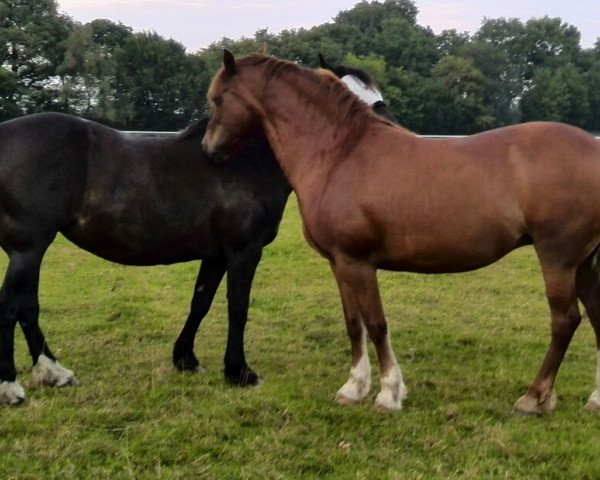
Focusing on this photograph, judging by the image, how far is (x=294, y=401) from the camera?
14.7ft

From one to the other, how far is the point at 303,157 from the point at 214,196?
0.72 m

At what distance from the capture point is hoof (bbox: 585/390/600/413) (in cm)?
444

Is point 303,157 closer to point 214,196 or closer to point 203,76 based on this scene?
point 214,196

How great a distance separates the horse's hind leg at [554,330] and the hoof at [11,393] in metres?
3.13

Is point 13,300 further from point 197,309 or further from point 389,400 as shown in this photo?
point 389,400

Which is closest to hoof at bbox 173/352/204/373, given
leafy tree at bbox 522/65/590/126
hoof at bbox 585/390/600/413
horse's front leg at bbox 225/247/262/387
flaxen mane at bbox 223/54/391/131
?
horse's front leg at bbox 225/247/262/387

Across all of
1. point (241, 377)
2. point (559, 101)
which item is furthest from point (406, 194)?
point (559, 101)

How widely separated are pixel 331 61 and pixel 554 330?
22232mm

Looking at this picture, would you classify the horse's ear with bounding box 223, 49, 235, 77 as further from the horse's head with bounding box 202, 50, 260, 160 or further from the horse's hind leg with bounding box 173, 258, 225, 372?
the horse's hind leg with bounding box 173, 258, 225, 372

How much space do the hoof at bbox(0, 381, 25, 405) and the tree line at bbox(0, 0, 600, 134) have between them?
Answer: 33.3 m

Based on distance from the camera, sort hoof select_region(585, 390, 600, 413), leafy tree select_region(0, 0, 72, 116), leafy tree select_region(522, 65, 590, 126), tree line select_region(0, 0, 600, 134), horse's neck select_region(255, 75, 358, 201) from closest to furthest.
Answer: hoof select_region(585, 390, 600, 413)
horse's neck select_region(255, 75, 358, 201)
leafy tree select_region(0, 0, 72, 116)
tree line select_region(0, 0, 600, 134)
leafy tree select_region(522, 65, 590, 126)

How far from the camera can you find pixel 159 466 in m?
3.50

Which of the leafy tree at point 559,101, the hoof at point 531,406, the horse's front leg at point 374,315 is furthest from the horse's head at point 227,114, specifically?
the leafy tree at point 559,101

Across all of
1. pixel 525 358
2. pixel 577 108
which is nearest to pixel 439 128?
pixel 577 108
